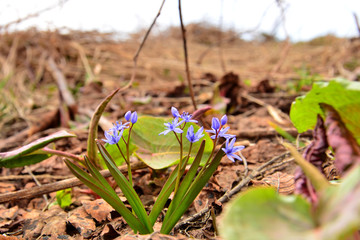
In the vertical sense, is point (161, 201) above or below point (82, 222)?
above

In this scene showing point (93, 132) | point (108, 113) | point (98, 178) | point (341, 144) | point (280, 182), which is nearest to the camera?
point (341, 144)

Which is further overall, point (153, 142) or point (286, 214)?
point (153, 142)

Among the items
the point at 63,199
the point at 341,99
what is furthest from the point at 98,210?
the point at 341,99

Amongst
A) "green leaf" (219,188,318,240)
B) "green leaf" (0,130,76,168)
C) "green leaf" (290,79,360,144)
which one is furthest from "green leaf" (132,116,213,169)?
"green leaf" (219,188,318,240)

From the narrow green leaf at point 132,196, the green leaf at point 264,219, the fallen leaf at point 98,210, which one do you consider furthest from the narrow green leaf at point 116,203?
the green leaf at point 264,219

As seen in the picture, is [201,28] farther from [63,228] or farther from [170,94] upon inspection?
[63,228]

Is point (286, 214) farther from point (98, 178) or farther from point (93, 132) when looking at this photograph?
point (93, 132)
